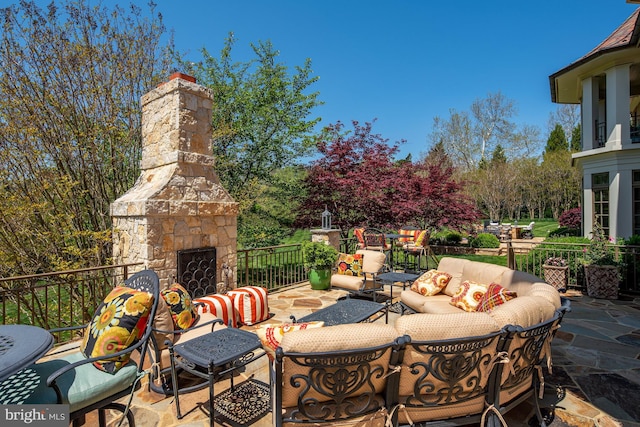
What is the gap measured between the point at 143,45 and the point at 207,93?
2.52 meters

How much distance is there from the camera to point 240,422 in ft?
7.23

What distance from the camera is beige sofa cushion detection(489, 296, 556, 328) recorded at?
6.05ft

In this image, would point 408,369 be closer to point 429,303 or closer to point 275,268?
point 429,303

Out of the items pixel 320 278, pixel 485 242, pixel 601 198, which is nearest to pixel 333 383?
pixel 320 278

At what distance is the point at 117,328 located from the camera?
1.96 meters

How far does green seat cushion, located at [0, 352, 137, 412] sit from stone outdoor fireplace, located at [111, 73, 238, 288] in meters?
2.01

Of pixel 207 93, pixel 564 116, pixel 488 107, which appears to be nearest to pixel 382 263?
pixel 207 93

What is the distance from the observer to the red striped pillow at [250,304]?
401cm

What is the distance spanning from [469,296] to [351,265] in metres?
2.22

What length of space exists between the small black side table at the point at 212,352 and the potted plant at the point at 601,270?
19.5 ft

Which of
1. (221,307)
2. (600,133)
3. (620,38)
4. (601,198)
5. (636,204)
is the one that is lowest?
Answer: (221,307)

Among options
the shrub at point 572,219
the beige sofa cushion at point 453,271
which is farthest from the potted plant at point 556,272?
the shrub at point 572,219

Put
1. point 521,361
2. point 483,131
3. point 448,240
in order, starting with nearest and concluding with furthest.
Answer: point 521,361, point 448,240, point 483,131

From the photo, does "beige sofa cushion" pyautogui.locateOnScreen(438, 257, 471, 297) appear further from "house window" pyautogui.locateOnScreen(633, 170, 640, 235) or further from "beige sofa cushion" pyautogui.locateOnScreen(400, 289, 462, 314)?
"house window" pyautogui.locateOnScreen(633, 170, 640, 235)
